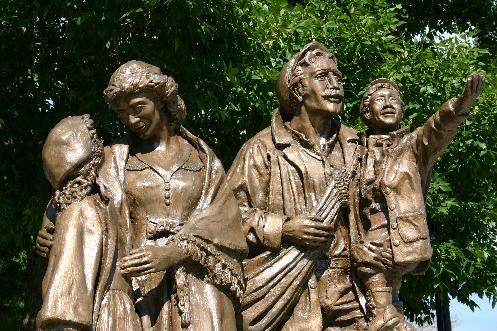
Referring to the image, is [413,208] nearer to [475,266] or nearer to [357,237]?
[357,237]

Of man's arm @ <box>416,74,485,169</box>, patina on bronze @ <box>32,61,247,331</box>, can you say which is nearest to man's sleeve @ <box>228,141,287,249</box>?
patina on bronze @ <box>32,61,247,331</box>

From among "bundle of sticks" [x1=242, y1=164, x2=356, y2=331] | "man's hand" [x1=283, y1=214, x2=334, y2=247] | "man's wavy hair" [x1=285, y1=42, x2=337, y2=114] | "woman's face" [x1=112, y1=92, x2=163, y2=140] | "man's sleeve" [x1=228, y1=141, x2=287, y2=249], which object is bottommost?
"bundle of sticks" [x1=242, y1=164, x2=356, y2=331]

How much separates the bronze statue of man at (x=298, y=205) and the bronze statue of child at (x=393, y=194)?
14 centimetres

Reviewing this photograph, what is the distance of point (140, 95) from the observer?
8.64 meters

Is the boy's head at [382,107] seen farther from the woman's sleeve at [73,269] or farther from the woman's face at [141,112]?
the woman's sleeve at [73,269]

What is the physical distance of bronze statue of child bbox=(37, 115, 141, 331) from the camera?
7656 mm

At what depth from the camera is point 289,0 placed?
52.8 feet

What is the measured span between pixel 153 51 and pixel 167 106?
4.29 metres

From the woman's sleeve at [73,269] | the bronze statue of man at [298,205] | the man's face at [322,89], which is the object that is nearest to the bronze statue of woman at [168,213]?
the woman's sleeve at [73,269]

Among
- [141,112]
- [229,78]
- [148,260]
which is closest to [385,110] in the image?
[141,112]

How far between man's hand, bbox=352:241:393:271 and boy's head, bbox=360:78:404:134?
92 cm

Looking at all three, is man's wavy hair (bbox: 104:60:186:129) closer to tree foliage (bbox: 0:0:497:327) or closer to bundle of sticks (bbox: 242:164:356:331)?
bundle of sticks (bbox: 242:164:356:331)

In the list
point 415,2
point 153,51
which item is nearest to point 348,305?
point 153,51

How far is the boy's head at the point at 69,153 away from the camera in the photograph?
26.7ft
